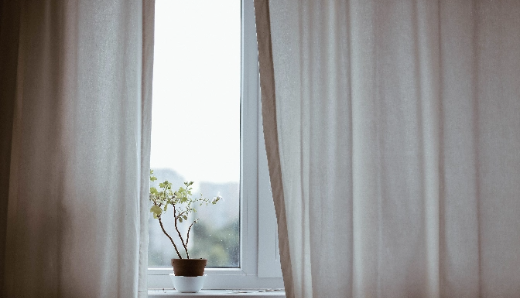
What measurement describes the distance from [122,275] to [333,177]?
835mm

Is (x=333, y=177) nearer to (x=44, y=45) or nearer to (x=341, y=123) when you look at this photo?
(x=341, y=123)

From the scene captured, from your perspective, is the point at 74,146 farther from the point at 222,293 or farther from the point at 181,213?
the point at 222,293

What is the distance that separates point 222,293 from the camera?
2.12 metres

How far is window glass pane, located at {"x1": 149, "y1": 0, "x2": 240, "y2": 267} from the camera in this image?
224 cm

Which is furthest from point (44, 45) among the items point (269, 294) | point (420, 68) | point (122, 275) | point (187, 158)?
point (420, 68)

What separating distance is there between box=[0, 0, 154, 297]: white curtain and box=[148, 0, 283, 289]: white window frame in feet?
1.12

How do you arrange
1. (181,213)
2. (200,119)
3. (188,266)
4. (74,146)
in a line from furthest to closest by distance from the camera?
(200,119) → (181,213) → (188,266) → (74,146)

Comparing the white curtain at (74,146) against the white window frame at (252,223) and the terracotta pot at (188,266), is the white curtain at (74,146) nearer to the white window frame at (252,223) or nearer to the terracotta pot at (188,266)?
the terracotta pot at (188,266)

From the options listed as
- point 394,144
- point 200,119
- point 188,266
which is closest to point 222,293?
point 188,266

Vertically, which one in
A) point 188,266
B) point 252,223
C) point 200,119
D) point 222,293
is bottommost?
point 222,293

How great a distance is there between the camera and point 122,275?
6.25 ft

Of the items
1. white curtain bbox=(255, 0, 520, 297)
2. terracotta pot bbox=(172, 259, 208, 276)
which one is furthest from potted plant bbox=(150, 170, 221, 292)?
white curtain bbox=(255, 0, 520, 297)

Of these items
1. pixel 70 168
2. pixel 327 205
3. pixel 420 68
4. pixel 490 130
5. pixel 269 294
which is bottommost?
pixel 269 294

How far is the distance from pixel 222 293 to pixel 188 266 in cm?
18
